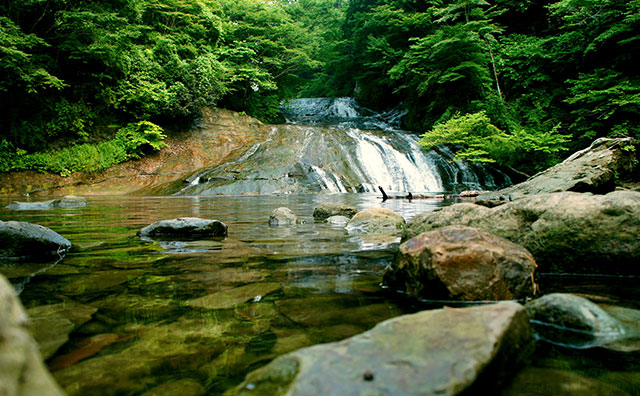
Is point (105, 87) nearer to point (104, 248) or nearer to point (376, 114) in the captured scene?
point (104, 248)

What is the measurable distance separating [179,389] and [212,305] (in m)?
0.74

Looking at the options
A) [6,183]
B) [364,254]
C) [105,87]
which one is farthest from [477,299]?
[105,87]

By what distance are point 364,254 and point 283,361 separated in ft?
6.70

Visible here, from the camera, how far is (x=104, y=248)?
10.8 ft

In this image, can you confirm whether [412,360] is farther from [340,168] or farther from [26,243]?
[340,168]

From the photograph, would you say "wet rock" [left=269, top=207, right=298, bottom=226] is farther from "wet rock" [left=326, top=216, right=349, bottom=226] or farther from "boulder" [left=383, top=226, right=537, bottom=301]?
"boulder" [left=383, top=226, right=537, bottom=301]

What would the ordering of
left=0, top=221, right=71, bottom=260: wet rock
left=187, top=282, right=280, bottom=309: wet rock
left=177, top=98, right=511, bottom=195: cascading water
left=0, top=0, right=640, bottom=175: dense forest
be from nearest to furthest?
1. left=187, top=282, right=280, bottom=309: wet rock
2. left=0, top=221, right=71, bottom=260: wet rock
3. left=0, top=0, right=640, bottom=175: dense forest
4. left=177, top=98, right=511, bottom=195: cascading water

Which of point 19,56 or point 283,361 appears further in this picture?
point 19,56

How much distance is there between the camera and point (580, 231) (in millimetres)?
2443

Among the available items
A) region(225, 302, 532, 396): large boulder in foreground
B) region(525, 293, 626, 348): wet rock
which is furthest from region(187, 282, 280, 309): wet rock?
region(525, 293, 626, 348): wet rock

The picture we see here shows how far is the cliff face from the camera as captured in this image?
13227mm

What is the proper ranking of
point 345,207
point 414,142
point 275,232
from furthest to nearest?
point 414,142 → point 345,207 → point 275,232

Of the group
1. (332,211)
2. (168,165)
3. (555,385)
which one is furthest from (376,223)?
(168,165)

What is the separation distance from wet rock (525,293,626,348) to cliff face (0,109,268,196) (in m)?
14.1
